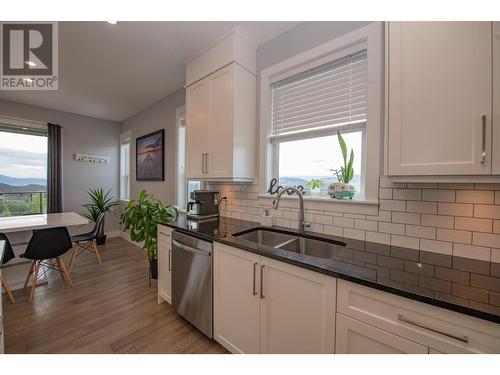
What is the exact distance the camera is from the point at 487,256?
106cm

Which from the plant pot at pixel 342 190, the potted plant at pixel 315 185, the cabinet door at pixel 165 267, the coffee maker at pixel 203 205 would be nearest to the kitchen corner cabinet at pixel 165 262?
the cabinet door at pixel 165 267

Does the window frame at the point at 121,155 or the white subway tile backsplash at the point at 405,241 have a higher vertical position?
the window frame at the point at 121,155

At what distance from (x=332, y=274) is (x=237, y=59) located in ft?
6.19

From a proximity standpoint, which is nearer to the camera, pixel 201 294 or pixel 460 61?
pixel 460 61

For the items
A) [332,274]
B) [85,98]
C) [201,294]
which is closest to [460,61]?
[332,274]

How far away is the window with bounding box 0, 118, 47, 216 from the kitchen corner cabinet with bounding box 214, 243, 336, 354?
440cm

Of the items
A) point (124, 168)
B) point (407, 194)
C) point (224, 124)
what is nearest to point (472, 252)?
point (407, 194)

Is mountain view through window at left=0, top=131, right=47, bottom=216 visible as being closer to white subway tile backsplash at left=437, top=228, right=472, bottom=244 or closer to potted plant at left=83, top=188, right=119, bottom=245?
potted plant at left=83, top=188, right=119, bottom=245

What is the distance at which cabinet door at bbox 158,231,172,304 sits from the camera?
1987 millimetres

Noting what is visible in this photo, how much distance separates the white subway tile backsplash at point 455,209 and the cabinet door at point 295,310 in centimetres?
79

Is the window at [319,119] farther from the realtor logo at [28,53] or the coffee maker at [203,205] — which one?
the realtor logo at [28,53]

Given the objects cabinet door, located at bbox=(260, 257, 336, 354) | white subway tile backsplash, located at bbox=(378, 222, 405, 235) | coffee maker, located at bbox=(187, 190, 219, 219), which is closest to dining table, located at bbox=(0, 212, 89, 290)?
coffee maker, located at bbox=(187, 190, 219, 219)

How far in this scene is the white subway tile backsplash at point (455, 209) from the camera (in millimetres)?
1106
